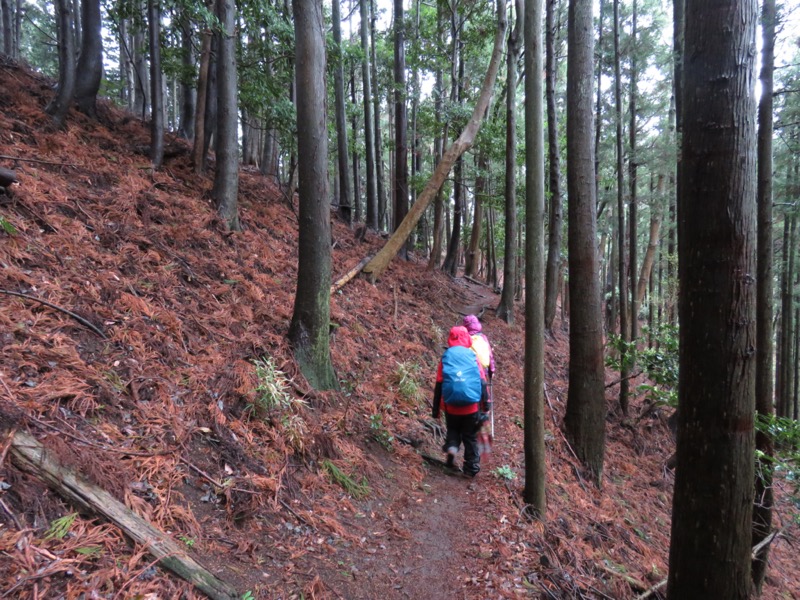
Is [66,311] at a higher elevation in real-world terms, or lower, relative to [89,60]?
lower

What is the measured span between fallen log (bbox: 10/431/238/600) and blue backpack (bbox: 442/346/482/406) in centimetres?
326

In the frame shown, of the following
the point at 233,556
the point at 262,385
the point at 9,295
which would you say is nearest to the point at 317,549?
the point at 233,556

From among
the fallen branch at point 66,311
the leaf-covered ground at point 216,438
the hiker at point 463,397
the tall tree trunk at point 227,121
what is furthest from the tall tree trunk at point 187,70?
the hiker at point 463,397

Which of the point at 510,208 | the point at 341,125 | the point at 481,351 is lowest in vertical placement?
the point at 481,351

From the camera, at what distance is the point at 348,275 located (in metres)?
9.88

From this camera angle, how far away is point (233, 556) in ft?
9.88

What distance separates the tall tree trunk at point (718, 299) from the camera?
78.3 inches

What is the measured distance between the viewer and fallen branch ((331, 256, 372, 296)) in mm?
9047

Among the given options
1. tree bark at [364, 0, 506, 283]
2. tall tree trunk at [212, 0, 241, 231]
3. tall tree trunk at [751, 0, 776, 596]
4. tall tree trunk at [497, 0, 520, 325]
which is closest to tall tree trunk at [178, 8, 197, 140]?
tall tree trunk at [212, 0, 241, 231]

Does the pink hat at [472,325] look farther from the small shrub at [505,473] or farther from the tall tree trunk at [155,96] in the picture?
the tall tree trunk at [155,96]

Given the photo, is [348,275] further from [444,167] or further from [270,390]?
[270,390]

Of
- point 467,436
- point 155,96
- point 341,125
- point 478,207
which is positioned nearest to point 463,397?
point 467,436

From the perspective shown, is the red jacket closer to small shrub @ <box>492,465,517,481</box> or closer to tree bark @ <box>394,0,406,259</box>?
small shrub @ <box>492,465,517,481</box>

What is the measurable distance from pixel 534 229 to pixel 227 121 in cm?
646
